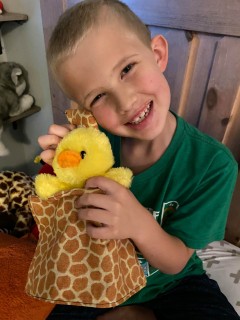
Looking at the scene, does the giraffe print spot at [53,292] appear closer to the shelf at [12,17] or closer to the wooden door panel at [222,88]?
the wooden door panel at [222,88]

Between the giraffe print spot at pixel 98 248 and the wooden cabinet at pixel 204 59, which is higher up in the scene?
the wooden cabinet at pixel 204 59

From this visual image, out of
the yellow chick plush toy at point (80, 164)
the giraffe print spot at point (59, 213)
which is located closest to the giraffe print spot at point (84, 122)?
the yellow chick plush toy at point (80, 164)

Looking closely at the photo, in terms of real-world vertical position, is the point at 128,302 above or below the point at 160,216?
below

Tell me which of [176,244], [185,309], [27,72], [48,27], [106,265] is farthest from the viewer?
[27,72]

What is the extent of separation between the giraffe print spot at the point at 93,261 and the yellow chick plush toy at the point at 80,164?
0.11 metres

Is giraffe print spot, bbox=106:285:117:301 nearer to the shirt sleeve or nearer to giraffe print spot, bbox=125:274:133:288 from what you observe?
giraffe print spot, bbox=125:274:133:288

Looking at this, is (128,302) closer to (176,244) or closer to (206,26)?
(176,244)

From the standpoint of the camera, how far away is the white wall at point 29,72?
114 centimetres

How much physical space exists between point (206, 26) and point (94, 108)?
1.24 feet

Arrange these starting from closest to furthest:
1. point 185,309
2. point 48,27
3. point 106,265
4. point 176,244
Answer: point 106,265, point 176,244, point 185,309, point 48,27

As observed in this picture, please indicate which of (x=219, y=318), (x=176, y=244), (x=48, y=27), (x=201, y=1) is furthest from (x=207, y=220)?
(x=48, y=27)

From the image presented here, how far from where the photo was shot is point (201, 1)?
0.70m

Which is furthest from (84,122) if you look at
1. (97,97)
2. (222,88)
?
(222,88)

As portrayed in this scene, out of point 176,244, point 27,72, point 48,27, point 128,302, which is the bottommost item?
point 128,302
